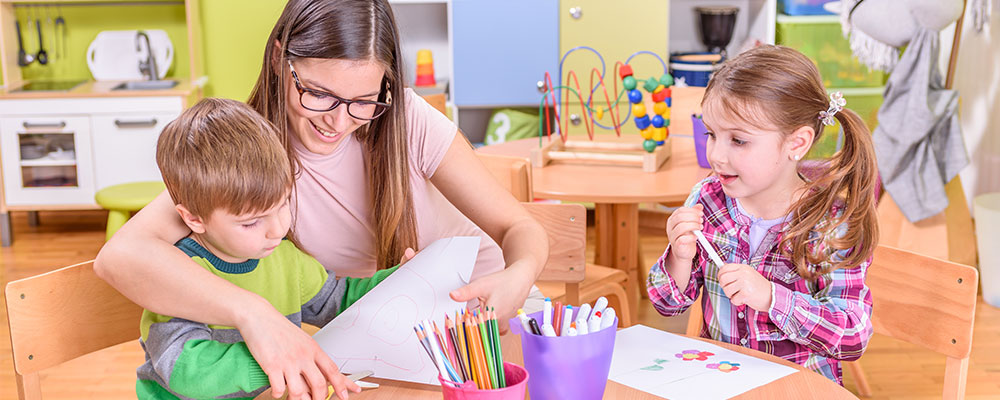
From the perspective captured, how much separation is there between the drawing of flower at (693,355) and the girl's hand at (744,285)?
0.29 ft

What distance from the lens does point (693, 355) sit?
1.24 m

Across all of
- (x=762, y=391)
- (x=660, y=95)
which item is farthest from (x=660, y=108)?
(x=762, y=391)

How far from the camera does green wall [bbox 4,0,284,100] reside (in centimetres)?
404

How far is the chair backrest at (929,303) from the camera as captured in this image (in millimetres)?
1342

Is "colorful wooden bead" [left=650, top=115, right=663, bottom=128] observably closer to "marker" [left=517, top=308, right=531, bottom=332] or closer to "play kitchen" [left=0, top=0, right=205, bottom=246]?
"marker" [left=517, top=308, right=531, bottom=332]

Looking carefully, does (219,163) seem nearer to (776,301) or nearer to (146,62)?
(776,301)

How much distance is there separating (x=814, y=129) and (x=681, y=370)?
46cm

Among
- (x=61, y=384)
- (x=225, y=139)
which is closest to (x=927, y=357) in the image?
(x=225, y=139)

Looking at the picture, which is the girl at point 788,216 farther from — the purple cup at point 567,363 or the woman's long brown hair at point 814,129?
the purple cup at point 567,363

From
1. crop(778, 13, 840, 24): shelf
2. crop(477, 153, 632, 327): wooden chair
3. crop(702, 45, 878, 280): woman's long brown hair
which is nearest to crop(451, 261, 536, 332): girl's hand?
crop(702, 45, 878, 280): woman's long brown hair

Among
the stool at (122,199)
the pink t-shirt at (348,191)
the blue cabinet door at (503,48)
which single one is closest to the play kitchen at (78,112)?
the stool at (122,199)

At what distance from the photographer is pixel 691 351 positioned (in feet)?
4.12

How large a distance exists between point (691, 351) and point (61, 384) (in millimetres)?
A: 1999

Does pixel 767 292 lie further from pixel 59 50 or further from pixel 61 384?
pixel 59 50
